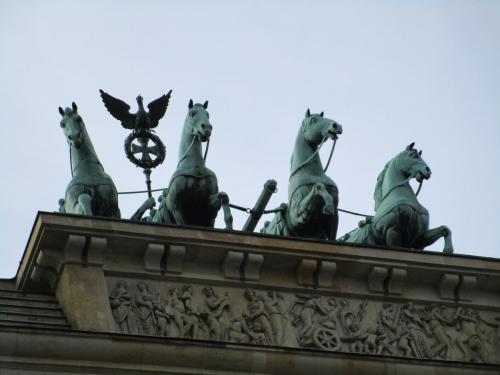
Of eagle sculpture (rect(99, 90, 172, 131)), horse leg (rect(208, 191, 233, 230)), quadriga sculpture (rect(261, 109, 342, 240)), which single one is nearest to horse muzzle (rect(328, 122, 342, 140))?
quadriga sculpture (rect(261, 109, 342, 240))

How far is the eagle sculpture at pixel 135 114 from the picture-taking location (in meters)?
32.0

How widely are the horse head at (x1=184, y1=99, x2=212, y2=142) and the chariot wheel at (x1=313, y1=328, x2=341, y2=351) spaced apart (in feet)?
12.1

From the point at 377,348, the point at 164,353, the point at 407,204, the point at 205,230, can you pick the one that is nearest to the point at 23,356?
the point at 164,353

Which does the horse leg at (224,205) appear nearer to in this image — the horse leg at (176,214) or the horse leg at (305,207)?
the horse leg at (176,214)

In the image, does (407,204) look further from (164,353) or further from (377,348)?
(164,353)

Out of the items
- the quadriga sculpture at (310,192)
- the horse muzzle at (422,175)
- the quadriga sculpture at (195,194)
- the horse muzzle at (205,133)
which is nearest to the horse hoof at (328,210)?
the quadriga sculpture at (310,192)

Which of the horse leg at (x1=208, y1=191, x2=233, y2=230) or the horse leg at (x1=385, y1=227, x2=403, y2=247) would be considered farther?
the horse leg at (x1=385, y1=227, x2=403, y2=247)

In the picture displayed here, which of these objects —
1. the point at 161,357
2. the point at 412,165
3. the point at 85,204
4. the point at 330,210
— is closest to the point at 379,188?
the point at 412,165

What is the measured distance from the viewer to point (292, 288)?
28406mm

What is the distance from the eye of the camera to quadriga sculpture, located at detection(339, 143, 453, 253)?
3047 cm

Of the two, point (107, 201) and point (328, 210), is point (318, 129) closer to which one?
point (328, 210)

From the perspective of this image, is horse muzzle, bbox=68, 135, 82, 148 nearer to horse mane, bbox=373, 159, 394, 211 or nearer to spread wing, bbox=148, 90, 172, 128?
spread wing, bbox=148, 90, 172, 128

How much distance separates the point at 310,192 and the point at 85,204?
3.59 meters

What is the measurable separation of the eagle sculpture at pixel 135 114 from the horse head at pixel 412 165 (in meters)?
4.04
